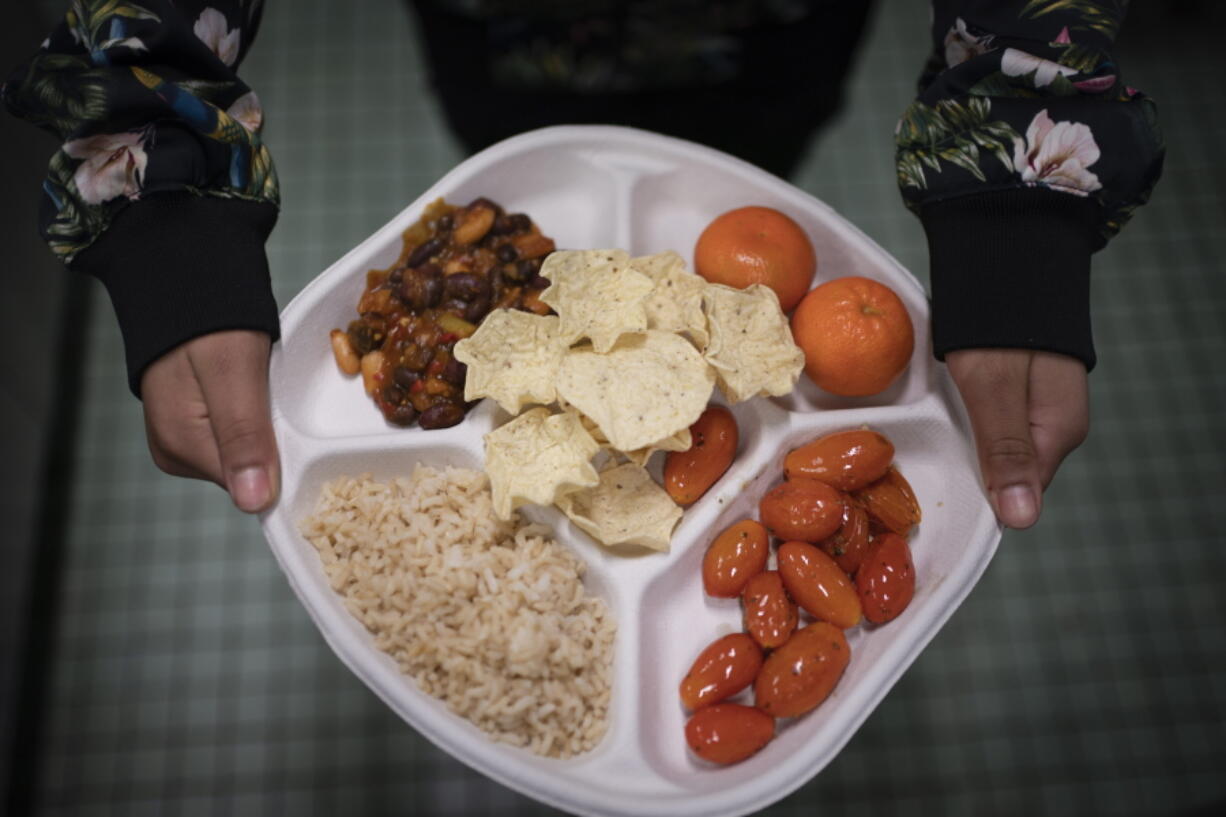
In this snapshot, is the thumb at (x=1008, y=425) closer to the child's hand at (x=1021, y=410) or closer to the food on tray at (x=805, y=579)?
the child's hand at (x=1021, y=410)

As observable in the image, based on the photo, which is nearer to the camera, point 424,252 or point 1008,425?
point 1008,425

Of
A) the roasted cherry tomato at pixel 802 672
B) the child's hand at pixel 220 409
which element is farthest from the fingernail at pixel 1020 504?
the child's hand at pixel 220 409

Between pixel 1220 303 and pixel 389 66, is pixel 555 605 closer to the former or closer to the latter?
pixel 389 66

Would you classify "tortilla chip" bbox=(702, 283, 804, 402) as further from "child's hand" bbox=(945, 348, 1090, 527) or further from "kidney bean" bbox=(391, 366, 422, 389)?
"kidney bean" bbox=(391, 366, 422, 389)


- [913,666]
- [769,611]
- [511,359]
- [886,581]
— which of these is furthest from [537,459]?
[913,666]

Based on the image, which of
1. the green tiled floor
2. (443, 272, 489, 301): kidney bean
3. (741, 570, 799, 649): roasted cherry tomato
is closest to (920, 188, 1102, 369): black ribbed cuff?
(741, 570, 799, 649): roasted cherry tomato

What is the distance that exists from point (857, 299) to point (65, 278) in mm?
1625

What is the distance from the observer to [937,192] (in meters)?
1.03

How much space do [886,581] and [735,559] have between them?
18 centimetres

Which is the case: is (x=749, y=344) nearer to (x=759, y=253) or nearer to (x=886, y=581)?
(x=759, y=253)

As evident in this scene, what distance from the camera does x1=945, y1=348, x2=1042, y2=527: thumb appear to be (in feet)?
3.30

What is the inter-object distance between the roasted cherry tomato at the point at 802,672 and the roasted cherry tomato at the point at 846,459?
0.58ft

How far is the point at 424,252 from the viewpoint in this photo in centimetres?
114

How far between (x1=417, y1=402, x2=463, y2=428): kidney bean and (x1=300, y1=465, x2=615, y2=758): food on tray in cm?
7
